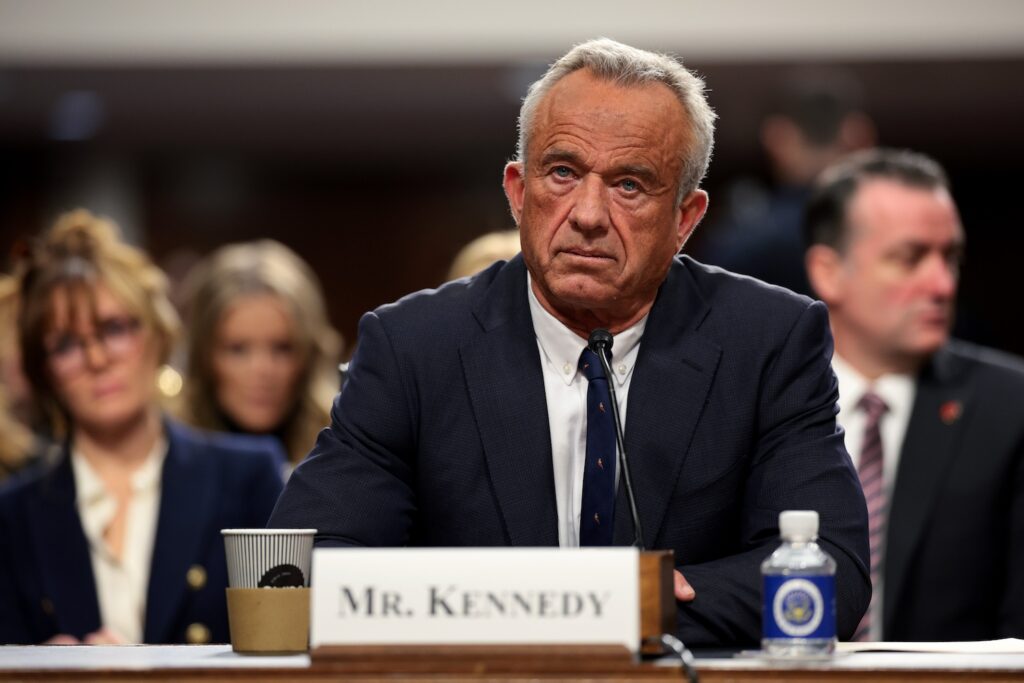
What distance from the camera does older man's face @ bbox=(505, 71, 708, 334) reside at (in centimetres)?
220

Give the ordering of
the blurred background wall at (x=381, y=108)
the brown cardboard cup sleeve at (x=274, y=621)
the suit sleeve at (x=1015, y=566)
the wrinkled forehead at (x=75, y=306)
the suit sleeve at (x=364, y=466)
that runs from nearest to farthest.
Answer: the brown cardboard cup sleeve at (x=274, y=621) < the suit sleeve at (x=364, y=466) < the suit sleeve at (x=1015, y=566) < the wrinkled forehead at (x=75, y=306) < the blurred background wall at (x=381, y=108)

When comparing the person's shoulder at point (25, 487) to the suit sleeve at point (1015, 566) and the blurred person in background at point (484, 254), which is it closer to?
the blurred person in background at point (484, 254)

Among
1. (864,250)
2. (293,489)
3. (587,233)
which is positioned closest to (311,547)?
(293,489)

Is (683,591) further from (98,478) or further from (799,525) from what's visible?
(98,478)

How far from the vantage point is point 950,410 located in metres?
3.53

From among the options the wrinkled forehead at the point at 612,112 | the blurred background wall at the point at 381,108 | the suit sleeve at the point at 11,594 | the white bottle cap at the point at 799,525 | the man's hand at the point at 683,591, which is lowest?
the suit sleeve at the point at 11,594

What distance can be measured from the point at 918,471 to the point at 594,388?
156 centimetres

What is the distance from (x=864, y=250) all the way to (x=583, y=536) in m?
1.83

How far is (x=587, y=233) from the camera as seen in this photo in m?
2.22

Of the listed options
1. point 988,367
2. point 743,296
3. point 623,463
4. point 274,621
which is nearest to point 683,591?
point 623,463

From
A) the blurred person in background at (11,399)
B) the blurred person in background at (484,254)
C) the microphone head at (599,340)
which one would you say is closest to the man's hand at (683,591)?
the microphone head at (599,340)

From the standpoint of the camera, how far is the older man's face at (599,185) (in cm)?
220

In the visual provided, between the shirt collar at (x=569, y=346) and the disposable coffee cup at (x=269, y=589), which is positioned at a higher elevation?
the shirt collar at (x=569, y=346)

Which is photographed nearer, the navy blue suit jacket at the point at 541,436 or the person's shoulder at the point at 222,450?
the navy blue suit jacket at the point at 541,436
